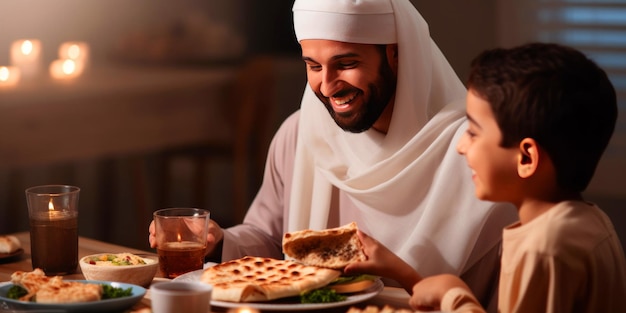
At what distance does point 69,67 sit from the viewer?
15.6ft

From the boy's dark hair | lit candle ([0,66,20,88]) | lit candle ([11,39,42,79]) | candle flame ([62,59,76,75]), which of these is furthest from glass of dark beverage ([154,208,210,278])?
candle flame ([62,59,76,75])

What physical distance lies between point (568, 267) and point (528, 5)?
3024 mm

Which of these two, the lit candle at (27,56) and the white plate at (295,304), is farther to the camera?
the lit candle at (27,56)

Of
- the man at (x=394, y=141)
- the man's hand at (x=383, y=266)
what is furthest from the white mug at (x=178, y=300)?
the man at (x=394, y=141)

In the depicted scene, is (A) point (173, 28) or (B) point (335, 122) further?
(A) point (173, 28)

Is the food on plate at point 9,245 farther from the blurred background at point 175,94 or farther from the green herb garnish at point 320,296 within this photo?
the blurred background at point 175,94

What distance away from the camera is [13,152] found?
4.40 meters

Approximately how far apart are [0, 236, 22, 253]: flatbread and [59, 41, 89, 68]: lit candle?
280 centimetres

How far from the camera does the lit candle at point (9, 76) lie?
445 centimetres

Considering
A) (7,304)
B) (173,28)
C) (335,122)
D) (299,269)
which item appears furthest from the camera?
(173,28)

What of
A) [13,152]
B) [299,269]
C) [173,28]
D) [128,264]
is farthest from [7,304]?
[173,28]

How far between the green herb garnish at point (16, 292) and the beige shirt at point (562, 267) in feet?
2.22

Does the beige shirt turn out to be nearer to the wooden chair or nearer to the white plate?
the white plate

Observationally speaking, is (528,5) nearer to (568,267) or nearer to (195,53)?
(195,53)
